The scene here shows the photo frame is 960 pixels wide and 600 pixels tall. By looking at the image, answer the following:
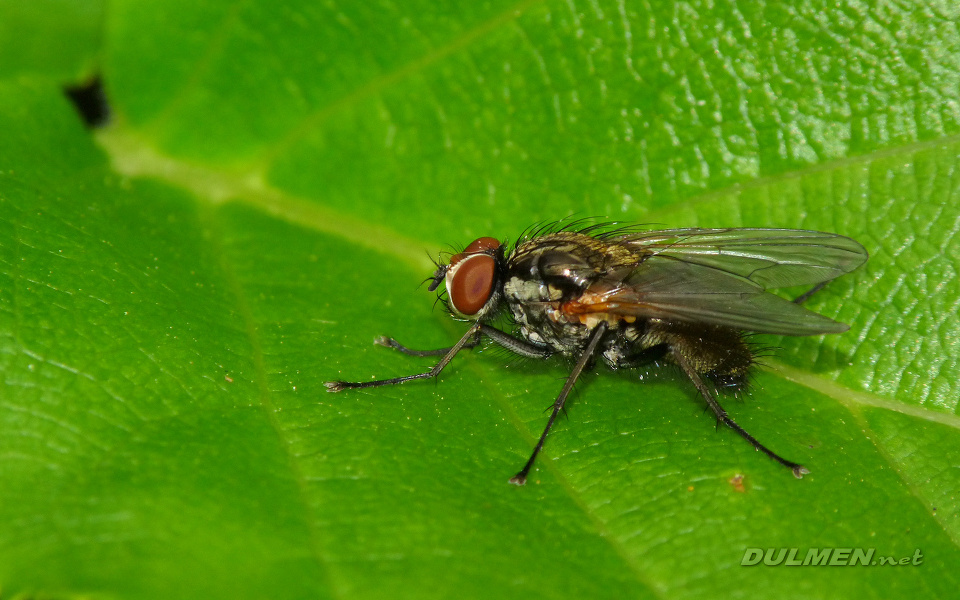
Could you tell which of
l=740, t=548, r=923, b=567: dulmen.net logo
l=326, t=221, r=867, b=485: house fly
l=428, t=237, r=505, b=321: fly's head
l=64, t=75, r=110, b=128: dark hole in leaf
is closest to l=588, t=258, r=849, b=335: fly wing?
l=326, t=221, r=867, b=485: house fly

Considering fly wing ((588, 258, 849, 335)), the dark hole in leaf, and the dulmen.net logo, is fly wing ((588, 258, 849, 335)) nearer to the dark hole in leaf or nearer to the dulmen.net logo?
the dulmen.net logo

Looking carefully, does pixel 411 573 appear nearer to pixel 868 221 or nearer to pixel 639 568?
pixel 639 568

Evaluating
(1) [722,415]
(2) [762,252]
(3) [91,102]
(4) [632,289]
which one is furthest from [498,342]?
(3) [91,102]

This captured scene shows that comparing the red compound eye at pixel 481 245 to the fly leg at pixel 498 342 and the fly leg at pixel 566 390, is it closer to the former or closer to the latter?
the fly leg at pixel 498 342

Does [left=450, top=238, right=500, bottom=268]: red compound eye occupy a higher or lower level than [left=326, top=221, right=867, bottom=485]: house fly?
higher

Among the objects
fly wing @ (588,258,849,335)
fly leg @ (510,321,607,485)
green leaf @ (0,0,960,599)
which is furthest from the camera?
fly wing @ (588,258,849,335)

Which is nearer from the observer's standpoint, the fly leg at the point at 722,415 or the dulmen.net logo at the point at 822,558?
the dulmen.net logo at the point at 822,558

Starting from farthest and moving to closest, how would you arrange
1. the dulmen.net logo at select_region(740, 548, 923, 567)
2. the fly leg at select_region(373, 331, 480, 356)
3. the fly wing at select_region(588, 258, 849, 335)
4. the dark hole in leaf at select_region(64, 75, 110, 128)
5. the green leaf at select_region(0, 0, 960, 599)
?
the dark hole in leaf at select_region(64, 75, 110, 128) < the fly leg at select_region(373, 331, 480, 356) < the fly wing at select_region(588, 258, 849, 335) < the dulmen.net logo at select_region(740, 548, 923, 567) < the green leaf at select_region(0, 0, 960, 599)

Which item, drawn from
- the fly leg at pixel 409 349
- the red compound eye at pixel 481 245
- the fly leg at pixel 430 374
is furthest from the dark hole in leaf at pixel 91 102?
the fly leg at pixel 430 374
